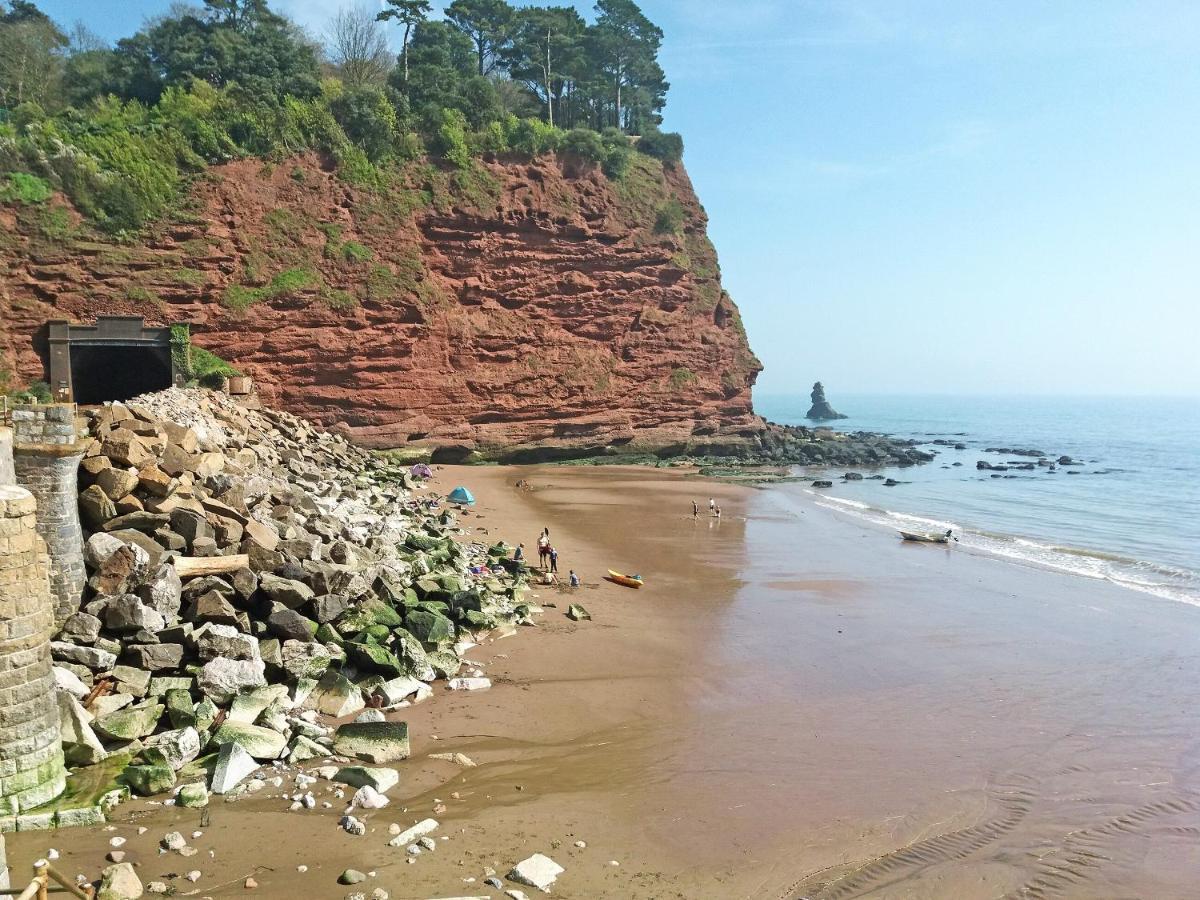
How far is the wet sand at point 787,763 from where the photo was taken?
6742 millimetres

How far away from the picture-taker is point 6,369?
2870 cm

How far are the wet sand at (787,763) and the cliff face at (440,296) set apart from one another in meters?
→ 22.5

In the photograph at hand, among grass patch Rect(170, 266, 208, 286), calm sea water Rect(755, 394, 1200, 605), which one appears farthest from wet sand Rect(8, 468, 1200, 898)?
grass patch Rect(170, 266, 208, 286)

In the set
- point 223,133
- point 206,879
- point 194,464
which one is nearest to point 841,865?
point 206,879

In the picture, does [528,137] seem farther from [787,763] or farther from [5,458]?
[787,763]

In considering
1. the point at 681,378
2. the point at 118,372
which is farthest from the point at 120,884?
the point at 681,378

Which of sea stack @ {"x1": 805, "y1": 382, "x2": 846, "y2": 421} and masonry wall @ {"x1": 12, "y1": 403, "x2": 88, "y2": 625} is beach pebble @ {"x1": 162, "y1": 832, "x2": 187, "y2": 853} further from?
sea stack @ {"x1": 805, "y1": 382, "x2": 846, "y2": 421}

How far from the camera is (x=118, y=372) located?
31.0 metres

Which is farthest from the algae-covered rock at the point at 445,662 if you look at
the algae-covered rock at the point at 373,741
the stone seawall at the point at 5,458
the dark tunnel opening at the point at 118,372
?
the dark tunnel opening at the point at 118,372

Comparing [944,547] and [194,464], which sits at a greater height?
[194,464]

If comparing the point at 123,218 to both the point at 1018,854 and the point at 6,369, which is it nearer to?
the point at 6,369

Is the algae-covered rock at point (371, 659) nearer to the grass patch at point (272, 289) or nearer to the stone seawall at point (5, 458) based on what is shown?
the stone seawall at point (5, 458)

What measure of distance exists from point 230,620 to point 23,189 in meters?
29.9

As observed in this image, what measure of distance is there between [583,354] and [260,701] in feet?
112
